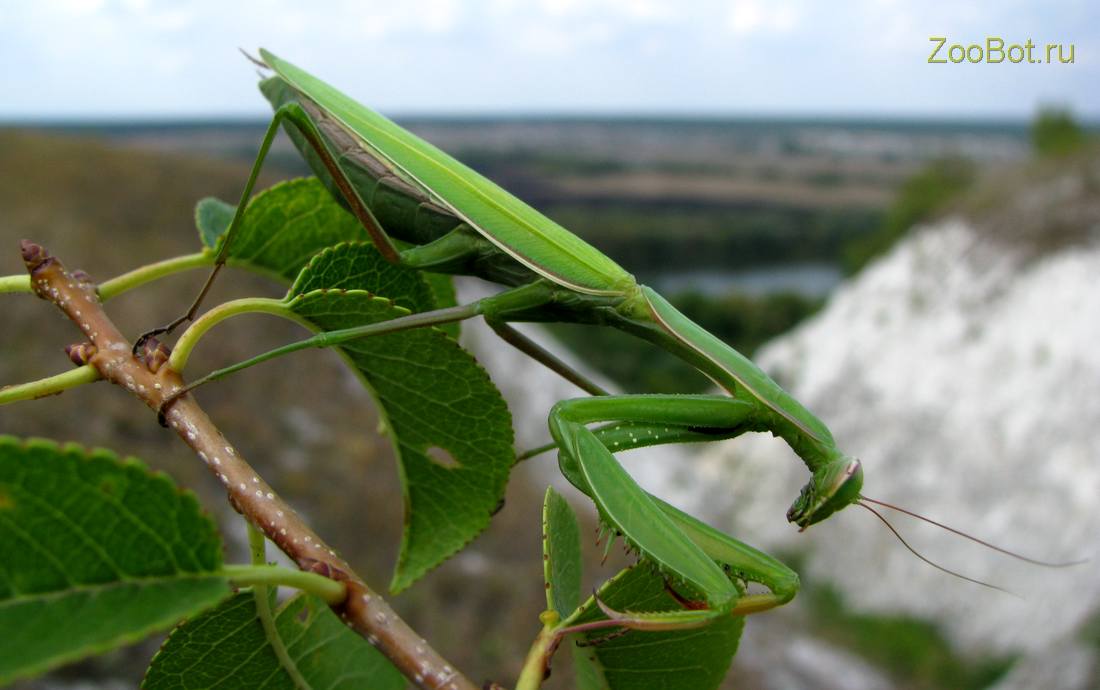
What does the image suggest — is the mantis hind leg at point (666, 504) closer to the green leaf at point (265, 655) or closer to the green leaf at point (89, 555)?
the green leaf at point (265, 655)

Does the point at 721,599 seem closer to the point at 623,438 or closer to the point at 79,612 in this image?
the point at 623,438

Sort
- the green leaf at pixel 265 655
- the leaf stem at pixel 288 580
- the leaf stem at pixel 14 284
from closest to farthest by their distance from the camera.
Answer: the leaf stem at pixel 288 580 → the green leaf at pixel 265 655 → the leaf stem at pixel 14 284

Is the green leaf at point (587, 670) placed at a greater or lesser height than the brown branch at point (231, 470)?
lesser

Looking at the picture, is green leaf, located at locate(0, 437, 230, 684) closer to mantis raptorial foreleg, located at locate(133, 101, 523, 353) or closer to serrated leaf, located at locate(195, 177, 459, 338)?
serrated leaf, located at locate(195, 177, 459, 338)

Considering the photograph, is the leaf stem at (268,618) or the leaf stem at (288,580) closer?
the leaf stem at (288,580)

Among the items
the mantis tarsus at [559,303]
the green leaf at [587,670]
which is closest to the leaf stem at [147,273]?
the mantis tarsus at [559,303]

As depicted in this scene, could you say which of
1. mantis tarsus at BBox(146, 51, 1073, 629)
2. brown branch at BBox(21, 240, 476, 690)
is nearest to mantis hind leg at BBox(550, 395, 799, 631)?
mantis tarsus at BBox(146, 51, 1073, 629)
